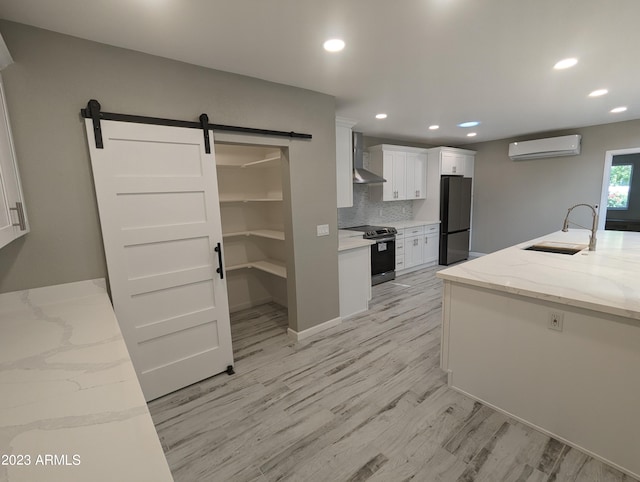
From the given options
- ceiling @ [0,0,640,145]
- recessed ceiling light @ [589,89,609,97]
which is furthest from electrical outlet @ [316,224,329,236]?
Answer: recessed ceiling light @ [589,89,609,97]

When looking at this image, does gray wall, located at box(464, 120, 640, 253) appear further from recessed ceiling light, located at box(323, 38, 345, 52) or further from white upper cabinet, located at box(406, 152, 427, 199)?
recessed ceiling light, located at box(323, 38, 345, 52)

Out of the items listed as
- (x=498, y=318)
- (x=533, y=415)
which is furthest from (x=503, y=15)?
(x=533, y=415)

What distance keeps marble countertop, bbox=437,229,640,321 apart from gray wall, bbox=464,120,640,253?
9.21ft

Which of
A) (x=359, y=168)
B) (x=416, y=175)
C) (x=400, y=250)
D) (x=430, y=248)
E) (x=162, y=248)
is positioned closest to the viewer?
(x=162, y=248)

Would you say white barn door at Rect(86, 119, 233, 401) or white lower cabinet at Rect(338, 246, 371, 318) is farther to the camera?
white lower cabinet at Rect(338, 246, 371, 318)

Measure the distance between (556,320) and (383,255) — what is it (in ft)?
10.5

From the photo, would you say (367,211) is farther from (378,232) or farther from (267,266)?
(267,266)

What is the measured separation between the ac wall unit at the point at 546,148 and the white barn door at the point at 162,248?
5.49 metres

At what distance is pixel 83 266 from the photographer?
1940mm

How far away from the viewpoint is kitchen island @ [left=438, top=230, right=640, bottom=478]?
5.13 feet

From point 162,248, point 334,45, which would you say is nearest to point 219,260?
point 162,248

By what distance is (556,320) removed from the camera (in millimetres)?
1741

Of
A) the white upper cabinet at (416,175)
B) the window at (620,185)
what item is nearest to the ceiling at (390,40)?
the white upper cabinet at (416,175)

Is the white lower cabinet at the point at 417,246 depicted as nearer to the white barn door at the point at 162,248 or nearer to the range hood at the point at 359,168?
the range hood at the point at 359,168
